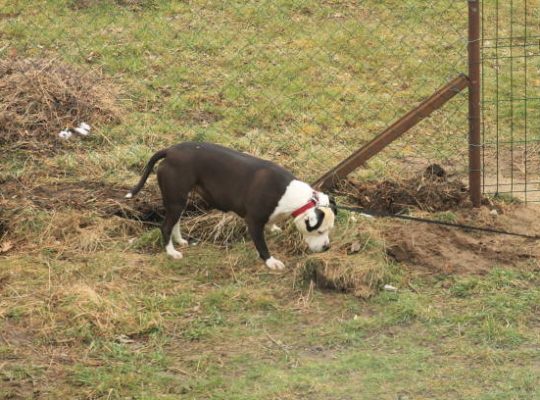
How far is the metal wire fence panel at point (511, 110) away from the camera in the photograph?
8156mm

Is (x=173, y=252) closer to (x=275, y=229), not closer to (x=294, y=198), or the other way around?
(x=275, y=229)

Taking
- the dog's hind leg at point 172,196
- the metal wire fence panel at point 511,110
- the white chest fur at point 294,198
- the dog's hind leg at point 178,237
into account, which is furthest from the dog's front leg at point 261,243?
the metal wire fence panel at point 511,110

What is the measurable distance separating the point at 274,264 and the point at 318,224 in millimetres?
473

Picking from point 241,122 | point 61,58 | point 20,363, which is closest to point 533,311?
point 20,363

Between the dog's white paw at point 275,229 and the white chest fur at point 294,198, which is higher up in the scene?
the white chest fur at point 294,198

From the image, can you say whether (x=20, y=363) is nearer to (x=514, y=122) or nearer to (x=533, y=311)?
(x=533, y=311)

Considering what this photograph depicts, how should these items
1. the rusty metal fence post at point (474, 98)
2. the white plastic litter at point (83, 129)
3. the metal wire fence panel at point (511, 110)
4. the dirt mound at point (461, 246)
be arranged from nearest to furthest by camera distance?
the dirt mound at point (461, 246), the rusty metal fence post at point (474, 98), the metal wire fence panel at point (511, 110), the white plastic litter at point (83, 129)

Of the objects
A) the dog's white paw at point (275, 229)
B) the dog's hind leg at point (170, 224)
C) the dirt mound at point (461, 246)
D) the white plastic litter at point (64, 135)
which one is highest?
the white plastic litter at point (64, 135)

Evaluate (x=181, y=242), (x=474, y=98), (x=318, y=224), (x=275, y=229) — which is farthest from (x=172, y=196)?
(x=474, y=98)

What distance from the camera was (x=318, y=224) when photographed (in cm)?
647

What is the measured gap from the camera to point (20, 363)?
17.3 feet

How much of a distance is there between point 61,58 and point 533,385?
6.87 m

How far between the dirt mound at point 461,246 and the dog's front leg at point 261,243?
2.60 feet

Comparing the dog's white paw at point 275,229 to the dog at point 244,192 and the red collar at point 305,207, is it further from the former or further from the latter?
the red collar at point 305,207
